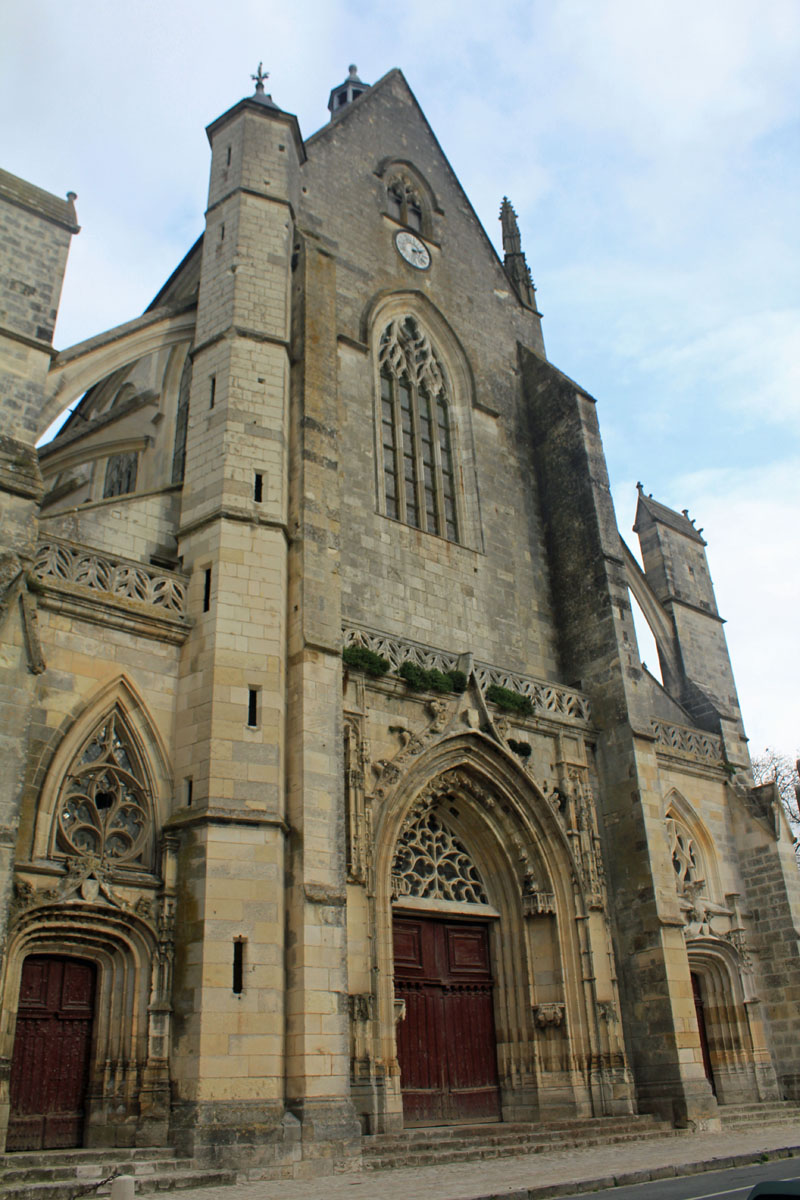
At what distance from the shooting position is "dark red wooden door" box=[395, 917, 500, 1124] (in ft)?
41.0

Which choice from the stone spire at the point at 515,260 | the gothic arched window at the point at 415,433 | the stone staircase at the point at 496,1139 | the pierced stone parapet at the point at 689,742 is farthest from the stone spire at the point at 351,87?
the stone staircase at the point at 496,1139

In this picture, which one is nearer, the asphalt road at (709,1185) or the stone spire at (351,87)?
the asphalt road at (709,1185)

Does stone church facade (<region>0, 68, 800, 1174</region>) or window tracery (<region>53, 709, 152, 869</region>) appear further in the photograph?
window tracery (<region>53, 709, 152, 869</region>)

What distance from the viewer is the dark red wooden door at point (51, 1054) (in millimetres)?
9055

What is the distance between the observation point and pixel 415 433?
665 inches

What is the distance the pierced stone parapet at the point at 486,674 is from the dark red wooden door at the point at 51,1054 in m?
5.22

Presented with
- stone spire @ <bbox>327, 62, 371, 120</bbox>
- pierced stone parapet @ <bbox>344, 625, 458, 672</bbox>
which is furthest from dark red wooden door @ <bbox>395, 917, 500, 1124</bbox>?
stone spire @ <bbox>327, 62, 371, 120</bbox>

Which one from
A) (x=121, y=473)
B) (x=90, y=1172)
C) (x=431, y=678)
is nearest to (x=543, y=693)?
(x=431, y=678)

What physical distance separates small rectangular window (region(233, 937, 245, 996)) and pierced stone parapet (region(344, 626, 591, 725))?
14.2 feet

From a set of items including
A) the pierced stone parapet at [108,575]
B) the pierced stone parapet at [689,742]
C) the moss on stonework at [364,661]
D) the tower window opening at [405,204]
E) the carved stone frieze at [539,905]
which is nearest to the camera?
the pierced stone parapet at [108,575]

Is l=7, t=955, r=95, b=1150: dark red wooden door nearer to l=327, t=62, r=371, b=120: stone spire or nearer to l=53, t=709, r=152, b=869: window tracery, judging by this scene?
l=53, t=709, r=152, b=869: window tracery

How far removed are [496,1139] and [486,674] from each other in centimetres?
613

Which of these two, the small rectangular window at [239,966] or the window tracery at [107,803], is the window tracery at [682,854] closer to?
the small rectangular window at [239,966]

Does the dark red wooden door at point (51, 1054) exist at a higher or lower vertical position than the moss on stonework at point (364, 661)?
lower
